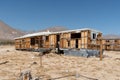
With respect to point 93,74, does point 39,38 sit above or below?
above

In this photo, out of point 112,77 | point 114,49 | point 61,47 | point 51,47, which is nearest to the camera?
point 112,77

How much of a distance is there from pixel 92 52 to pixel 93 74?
1384 cm

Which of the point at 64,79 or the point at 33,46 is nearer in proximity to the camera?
the point at 64,79

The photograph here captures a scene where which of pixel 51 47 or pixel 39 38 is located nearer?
pixel 51 47

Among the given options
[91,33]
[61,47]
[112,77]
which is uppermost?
[91,33]

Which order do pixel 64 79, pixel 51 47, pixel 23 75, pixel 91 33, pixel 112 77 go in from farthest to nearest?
pixel 51 47
pixel 91 33
pixel 112 77
pixel 64 79
pixel 23 75

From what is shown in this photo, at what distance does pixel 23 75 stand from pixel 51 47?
83.3ft

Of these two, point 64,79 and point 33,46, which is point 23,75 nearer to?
point 64,79

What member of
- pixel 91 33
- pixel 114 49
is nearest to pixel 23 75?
pixel 91 33

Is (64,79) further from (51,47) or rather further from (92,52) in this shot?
(51,47)

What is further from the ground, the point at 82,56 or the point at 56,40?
the point at 56,40

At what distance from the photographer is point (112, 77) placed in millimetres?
17047

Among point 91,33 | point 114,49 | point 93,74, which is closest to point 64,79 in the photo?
point 93,74

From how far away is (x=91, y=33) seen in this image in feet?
108
